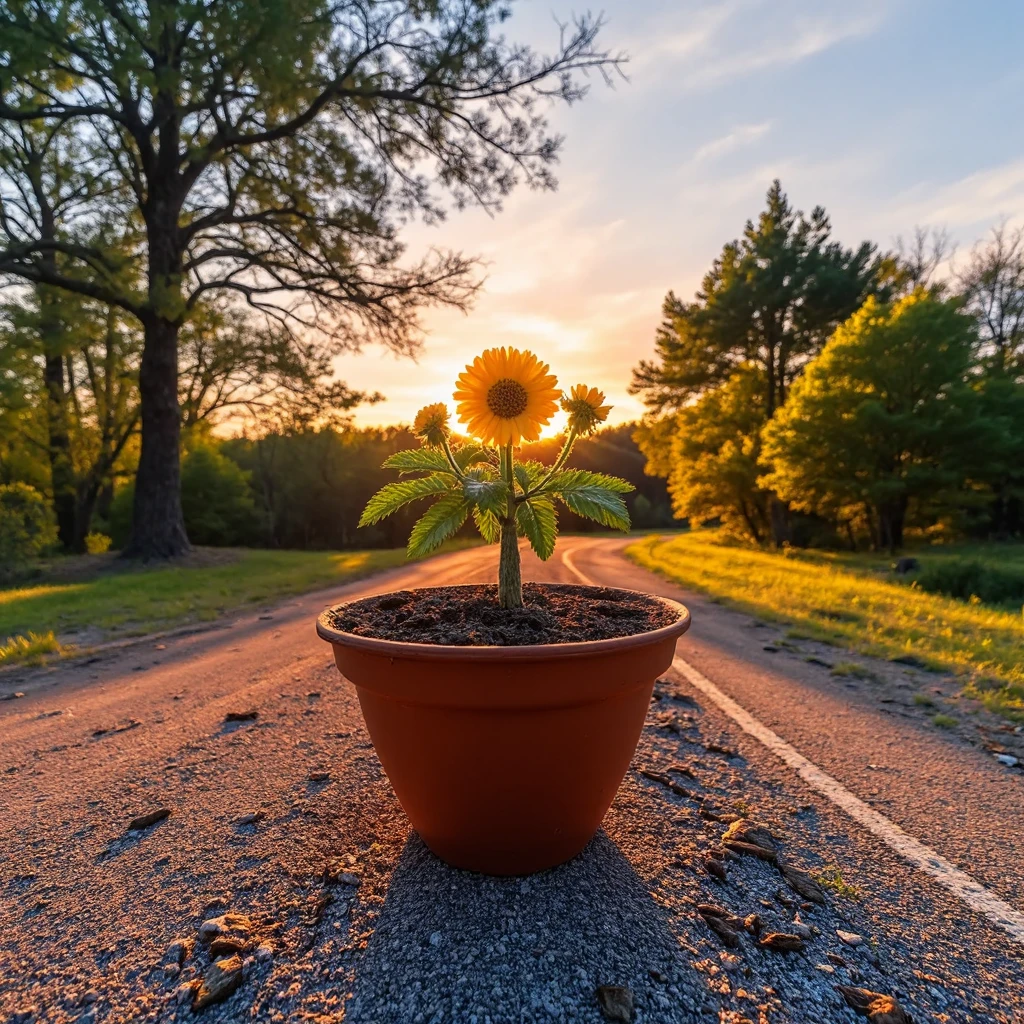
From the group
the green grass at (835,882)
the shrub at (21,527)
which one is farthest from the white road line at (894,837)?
the shrub at (21,527)

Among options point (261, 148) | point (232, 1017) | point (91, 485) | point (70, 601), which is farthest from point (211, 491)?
point (232, 1017)

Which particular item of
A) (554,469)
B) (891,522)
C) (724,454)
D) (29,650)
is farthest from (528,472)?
(724,454)

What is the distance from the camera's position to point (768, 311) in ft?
62.3

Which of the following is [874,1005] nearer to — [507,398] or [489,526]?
[489,526]

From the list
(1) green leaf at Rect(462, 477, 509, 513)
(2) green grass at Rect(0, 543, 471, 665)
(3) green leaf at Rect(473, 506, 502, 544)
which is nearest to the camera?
(1) green leaf at Rect(462, 477, 509, 513)

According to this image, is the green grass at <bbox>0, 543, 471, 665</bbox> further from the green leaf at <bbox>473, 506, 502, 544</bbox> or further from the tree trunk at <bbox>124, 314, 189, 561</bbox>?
the green leaf at <bbox>473, 506, 502, 544</bbox>

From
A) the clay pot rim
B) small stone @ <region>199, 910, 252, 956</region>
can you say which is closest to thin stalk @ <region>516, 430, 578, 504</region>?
the clay pot rim

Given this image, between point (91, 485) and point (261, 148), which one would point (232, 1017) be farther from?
point (91, 485)

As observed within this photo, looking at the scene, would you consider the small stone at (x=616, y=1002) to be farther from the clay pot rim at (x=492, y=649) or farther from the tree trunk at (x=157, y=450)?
the tree trunk at (x=157, y=450)

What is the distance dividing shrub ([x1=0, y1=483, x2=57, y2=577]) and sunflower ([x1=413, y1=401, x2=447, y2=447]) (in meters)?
13.9

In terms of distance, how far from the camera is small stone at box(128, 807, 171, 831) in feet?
6.59

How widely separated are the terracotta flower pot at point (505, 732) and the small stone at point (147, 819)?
1.05m

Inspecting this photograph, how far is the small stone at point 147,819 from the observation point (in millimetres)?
2010

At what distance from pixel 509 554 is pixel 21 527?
15.0 meters
